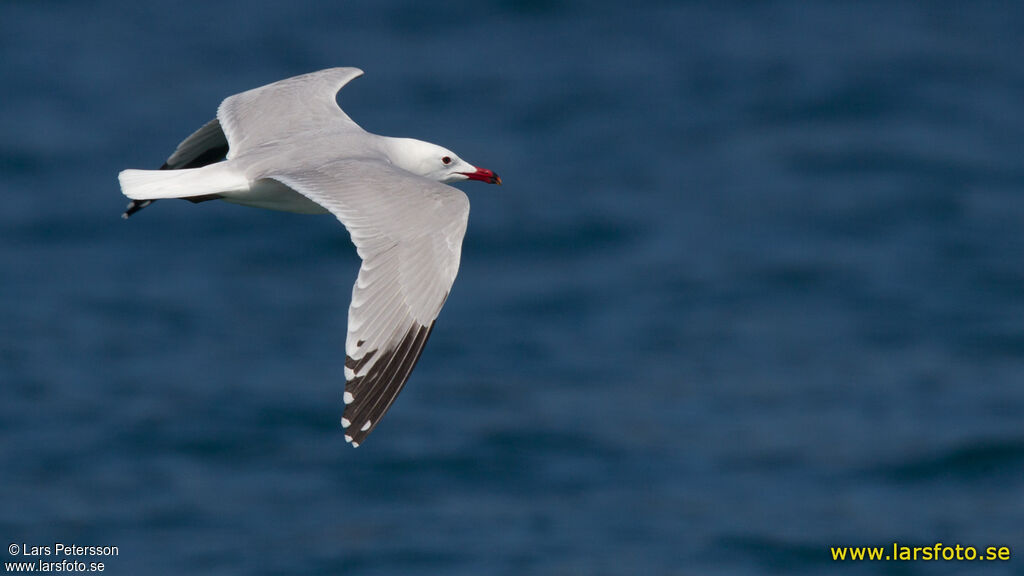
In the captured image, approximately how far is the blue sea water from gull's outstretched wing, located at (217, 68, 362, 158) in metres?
5.71

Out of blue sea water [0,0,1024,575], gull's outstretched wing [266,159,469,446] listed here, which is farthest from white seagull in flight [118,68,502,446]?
blue sea water [0,0,1024,575]

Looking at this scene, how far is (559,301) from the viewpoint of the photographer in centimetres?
1695

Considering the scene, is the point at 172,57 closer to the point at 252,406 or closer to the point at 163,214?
the point at 163,214

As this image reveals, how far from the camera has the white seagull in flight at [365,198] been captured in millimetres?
6344

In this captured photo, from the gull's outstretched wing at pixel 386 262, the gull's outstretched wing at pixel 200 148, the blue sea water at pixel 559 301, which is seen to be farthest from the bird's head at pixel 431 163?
the blue sea water at pixel 559 301

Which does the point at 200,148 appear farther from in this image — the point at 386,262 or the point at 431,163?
A: the point at 386,262

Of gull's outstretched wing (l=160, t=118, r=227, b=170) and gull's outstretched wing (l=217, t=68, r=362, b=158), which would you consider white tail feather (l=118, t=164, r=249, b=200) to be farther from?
gull's outstretched wing (l=160, t=118, r=227, b=170)

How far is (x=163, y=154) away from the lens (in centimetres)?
1667

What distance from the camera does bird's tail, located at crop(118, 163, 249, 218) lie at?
696cm

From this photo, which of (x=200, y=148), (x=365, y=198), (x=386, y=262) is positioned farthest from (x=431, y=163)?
(x=386, y=262)

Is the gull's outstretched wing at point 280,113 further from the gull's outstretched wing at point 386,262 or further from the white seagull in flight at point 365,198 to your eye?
the gull's outstretched wing at point 386,262

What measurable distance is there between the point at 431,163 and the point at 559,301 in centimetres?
868

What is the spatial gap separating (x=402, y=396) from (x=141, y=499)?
274cm

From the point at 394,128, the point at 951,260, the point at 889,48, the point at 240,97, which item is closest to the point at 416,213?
the point at 240,97
